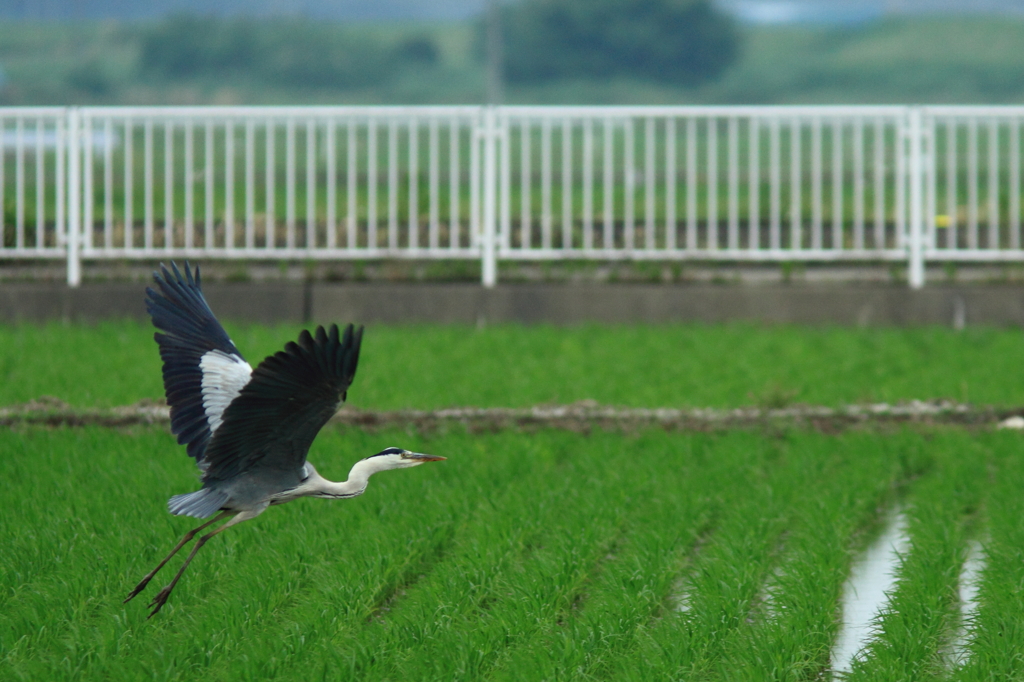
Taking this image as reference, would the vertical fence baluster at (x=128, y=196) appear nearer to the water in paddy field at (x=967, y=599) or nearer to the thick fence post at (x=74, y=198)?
the thick fence post at (x=74, y=198)

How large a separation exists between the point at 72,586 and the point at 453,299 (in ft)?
19.4

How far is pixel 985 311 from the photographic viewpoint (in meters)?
10.1

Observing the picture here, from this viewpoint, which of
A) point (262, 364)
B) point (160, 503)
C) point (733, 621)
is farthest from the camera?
point (160, 503)

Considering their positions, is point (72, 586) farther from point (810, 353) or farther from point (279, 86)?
point (279, 86)

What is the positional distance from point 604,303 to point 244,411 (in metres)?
6.57

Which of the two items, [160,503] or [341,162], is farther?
[341,162]

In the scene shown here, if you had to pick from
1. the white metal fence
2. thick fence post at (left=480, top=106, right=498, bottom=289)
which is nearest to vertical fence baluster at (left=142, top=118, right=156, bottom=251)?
the white metal fence

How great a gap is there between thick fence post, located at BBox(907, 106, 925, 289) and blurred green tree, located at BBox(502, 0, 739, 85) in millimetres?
66567

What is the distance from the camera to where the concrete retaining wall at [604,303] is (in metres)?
10.0

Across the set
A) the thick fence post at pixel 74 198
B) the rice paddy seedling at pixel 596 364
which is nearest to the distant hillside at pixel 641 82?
the thick fence post at pixel 74 198

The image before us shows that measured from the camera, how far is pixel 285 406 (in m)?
3.64

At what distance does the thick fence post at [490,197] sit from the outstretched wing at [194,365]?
19.4 feet

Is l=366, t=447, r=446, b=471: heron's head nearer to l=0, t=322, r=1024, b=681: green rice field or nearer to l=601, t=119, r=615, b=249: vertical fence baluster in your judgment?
l=0, t=322, r=1024, b=681: green rice field

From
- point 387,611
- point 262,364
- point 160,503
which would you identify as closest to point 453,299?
point 160,503
